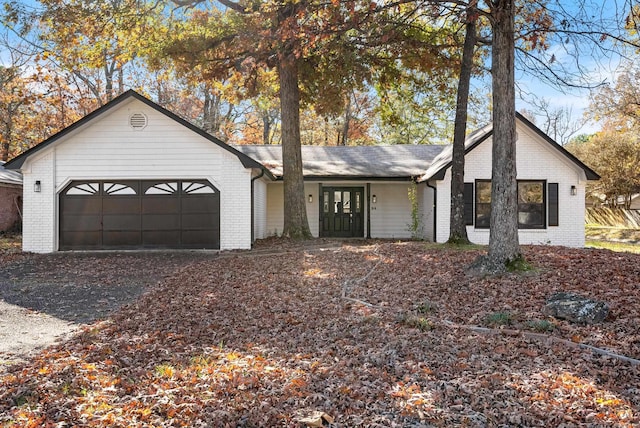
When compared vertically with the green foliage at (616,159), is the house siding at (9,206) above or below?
below

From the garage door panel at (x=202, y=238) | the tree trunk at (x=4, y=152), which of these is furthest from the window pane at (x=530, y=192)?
the tree trunk at (x=4, y=152)

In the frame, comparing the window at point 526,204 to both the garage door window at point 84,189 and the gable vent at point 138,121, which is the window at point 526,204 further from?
the garage door window at point 84,189

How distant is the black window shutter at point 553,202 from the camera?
15.3m

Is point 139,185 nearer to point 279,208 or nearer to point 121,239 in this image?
point 121,239

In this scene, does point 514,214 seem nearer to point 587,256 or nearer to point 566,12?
point 587,256

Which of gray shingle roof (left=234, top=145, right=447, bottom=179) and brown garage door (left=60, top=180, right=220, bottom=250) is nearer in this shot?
brown garage door (left=60, top=180, right=220, bottom=250)

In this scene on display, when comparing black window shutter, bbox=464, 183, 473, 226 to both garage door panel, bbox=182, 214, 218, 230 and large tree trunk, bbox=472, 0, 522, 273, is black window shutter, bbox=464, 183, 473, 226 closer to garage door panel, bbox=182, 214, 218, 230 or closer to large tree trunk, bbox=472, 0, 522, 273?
large tree trunk, bbox=472, 0, 522, 273

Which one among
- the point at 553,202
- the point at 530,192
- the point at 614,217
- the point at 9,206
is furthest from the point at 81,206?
the point at 614,217

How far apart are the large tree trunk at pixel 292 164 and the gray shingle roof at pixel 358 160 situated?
1.45 metres

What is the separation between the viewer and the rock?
532 cm

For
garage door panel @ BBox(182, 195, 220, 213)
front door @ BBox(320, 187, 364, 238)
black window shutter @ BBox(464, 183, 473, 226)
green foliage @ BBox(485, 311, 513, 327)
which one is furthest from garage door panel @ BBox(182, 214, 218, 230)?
green foliage @ BBox(485, 311, 513, 327)

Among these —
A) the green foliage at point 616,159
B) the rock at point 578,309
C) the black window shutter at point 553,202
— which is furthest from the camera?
the green foliage at point 616,159

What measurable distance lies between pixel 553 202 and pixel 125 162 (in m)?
13.5

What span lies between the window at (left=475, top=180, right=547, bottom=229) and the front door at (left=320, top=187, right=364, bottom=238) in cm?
457
